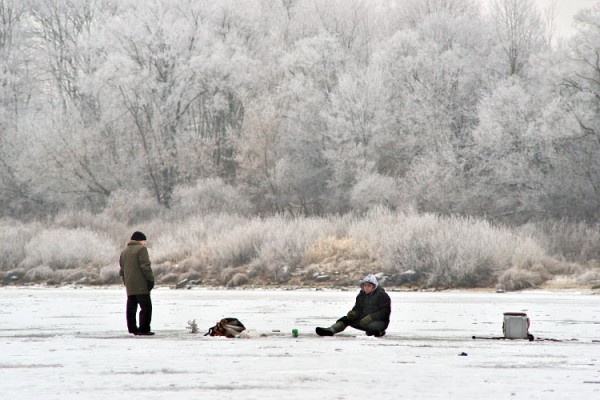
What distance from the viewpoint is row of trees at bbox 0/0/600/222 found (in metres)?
57.2

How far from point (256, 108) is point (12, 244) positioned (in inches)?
744

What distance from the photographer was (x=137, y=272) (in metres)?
17.6

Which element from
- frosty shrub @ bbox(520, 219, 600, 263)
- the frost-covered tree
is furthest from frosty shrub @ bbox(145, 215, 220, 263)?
the frost-covered tree

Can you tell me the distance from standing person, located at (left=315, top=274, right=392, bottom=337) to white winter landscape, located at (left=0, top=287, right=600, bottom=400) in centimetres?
20

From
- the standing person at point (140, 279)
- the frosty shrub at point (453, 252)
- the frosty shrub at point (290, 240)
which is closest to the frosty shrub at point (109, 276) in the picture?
the frosty shrub at point (290, 240)

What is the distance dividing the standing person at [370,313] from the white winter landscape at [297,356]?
20 centimetres

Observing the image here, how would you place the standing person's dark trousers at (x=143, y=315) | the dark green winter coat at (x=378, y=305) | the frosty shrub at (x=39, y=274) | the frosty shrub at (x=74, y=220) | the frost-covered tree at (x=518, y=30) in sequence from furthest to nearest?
1. the frost-covered tree at (x=518, y=30)
2. the frosty shrub at (x=74, y=220)
3. the frosty shrub at (x=39, y=274)
4. the standing person's dark trousers at (x=143, y=315)
5. the dark green winter coat at (x=378, y=305)

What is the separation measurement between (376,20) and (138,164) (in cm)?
1946

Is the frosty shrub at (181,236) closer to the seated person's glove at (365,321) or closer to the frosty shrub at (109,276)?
the frosty shrub at (109,276)

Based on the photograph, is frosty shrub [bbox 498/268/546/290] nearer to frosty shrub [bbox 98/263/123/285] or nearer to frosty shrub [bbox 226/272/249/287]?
frosty shrub [bbox 226/272/249/287]

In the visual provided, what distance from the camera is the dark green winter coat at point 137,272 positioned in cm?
1755

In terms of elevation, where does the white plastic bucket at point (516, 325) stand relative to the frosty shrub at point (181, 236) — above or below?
below

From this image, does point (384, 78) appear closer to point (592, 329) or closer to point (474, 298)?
point (474, 298)

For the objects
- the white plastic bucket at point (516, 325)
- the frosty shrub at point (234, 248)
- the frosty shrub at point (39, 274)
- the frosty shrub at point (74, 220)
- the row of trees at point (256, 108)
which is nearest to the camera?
the white plastic bucket at point (516, 325)
